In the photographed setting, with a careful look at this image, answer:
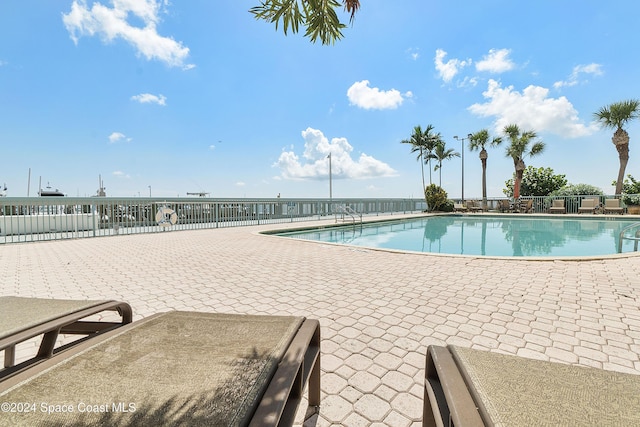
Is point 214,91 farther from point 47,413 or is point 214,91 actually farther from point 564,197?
point 564,197

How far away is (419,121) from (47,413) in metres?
26.0

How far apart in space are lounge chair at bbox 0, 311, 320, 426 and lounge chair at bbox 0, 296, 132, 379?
0.74ft

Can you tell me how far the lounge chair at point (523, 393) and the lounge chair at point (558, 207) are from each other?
22102mm

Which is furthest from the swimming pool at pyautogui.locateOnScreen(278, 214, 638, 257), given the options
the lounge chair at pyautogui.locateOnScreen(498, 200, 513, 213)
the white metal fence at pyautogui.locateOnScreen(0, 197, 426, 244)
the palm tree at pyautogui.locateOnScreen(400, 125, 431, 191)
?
the palm tree at pyautogui.locateOnScreen(400, 125, 431, 191)

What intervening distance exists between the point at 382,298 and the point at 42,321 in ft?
9.28

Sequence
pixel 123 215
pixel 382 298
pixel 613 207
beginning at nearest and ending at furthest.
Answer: pixel 382 298 < pixel 123 215 < pixel 613 207

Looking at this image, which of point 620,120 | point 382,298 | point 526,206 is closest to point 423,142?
point 526,206

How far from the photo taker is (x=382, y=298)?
3150mm

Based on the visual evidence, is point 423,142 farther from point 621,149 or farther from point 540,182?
point 540,182

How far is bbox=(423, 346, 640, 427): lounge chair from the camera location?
0.81 m

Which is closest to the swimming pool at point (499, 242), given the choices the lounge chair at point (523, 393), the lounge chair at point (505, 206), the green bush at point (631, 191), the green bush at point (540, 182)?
the lounge chair at point (523, 393)

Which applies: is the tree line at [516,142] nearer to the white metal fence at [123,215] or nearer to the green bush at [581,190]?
the green bush at [581,190]

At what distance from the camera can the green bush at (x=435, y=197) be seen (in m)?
21.0

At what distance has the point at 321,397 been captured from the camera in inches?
62.3
